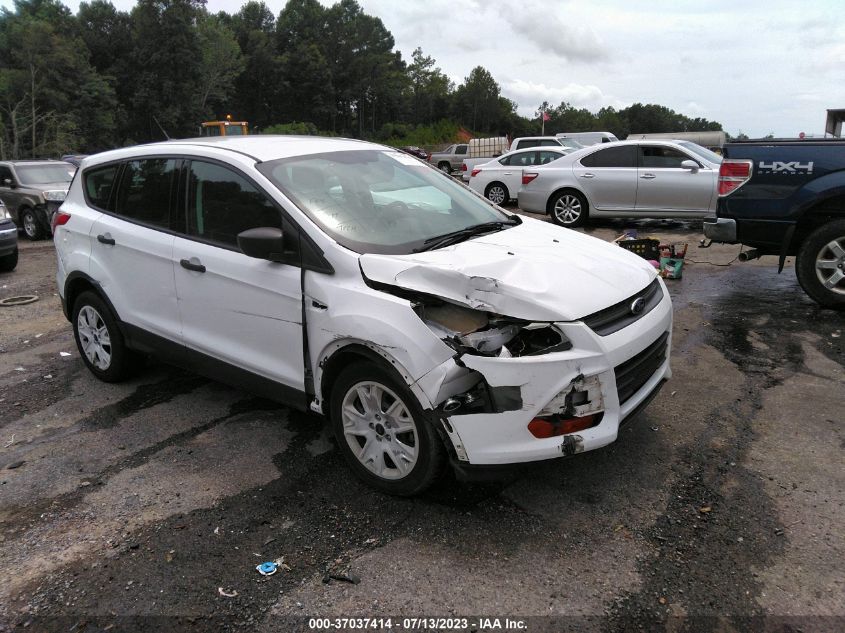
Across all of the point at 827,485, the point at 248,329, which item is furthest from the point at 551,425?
the point at 248,329

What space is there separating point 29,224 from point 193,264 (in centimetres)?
1191

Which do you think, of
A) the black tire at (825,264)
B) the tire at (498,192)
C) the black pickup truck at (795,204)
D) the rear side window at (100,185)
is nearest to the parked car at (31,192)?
the rear side window at (100,185)

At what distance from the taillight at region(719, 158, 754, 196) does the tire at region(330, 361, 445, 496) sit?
4.98m

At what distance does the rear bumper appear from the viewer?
6.32 meters

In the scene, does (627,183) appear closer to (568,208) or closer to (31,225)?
(568,208)

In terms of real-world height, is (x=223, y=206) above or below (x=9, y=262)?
above

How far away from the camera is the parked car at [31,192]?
507 inches

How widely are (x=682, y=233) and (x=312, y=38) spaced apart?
94.5 metres

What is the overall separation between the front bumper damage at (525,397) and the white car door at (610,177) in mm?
8993

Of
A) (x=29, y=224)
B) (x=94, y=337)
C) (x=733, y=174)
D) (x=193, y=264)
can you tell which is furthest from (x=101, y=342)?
(x=29, y=224)

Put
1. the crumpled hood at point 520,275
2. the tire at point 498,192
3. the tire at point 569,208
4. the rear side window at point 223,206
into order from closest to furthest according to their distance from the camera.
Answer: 1. the crumpled hood at point 520,275
2. the rear side window at point 223,206
3. the tire at point 569,208
4. the tire at point 498,192

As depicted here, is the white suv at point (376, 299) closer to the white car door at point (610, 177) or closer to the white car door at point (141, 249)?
the white car door at point (141, 249)

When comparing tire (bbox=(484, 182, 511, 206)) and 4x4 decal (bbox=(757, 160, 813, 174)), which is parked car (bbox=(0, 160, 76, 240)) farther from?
4x4 decal (bbox=(757, 160, 813, 174))

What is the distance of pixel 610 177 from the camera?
36.7 feet
